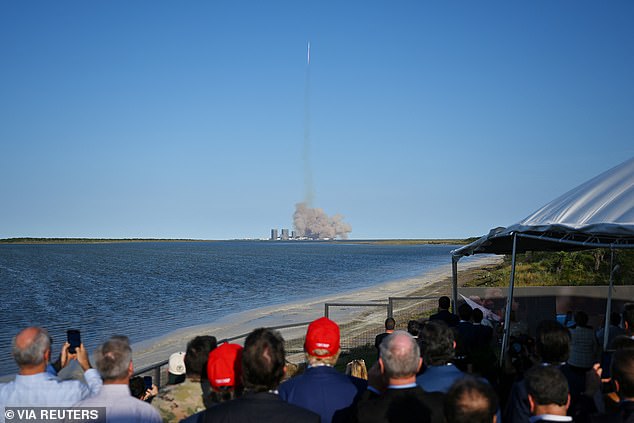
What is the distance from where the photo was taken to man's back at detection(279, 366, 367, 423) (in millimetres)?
4016

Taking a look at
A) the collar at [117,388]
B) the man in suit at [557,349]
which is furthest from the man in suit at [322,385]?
the man in suit at [557,349]

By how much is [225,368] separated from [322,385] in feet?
2.32

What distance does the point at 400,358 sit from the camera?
11.7 feet

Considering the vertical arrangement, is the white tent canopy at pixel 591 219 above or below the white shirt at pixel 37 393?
above

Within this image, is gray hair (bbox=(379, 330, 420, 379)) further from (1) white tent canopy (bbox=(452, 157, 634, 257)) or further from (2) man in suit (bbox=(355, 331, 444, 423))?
(1) white tent canopy (bbox=(452, 157, 634, 257))

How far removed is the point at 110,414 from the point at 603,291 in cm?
1480

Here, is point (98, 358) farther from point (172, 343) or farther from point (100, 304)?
point (100, 304)

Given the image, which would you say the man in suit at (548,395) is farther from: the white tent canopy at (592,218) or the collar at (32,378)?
the white tent canopy at (592,218)

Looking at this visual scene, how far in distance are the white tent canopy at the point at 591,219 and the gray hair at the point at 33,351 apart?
23.7 ft

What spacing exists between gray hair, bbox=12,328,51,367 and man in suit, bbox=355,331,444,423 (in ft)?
7.31

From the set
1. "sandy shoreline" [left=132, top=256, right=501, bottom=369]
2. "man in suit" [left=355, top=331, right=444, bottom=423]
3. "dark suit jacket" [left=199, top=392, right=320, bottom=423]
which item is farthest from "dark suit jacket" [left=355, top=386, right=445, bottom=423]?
"sandy shoreline" [left=132, top=256, right=501, bottom=369]

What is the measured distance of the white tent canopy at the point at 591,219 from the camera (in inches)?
324

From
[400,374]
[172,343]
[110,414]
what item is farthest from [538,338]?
[172,343]

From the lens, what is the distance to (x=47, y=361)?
407cm
